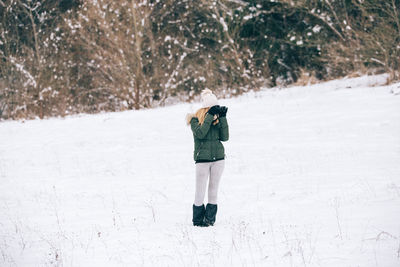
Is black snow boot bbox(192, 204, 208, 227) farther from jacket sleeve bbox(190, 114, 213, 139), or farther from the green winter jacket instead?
jacket sleeve bbox(190, 114, 213, 139)

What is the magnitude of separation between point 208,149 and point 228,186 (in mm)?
2683

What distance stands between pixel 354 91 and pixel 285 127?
322cm

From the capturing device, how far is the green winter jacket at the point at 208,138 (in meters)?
5.27

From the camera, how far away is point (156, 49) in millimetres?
19594

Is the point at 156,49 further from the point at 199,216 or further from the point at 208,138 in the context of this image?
the point at 199,216

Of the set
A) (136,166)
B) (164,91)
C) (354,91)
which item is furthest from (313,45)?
(136,166)

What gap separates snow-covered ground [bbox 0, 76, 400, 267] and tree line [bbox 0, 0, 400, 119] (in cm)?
461

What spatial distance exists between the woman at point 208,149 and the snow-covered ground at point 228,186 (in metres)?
0.28

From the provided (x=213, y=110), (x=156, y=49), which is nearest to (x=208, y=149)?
(x=213, y=110)

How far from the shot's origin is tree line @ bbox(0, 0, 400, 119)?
18.1m

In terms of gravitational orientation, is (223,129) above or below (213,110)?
below

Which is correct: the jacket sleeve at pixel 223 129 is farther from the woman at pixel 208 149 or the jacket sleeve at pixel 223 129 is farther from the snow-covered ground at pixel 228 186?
the snow-covered ground at pixel 228 186

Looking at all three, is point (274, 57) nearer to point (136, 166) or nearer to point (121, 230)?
point (136, 166)

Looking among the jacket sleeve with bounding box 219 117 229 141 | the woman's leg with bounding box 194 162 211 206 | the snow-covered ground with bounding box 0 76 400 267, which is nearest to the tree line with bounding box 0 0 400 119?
the snow-covered ground with bounding box 0 76 400 267
